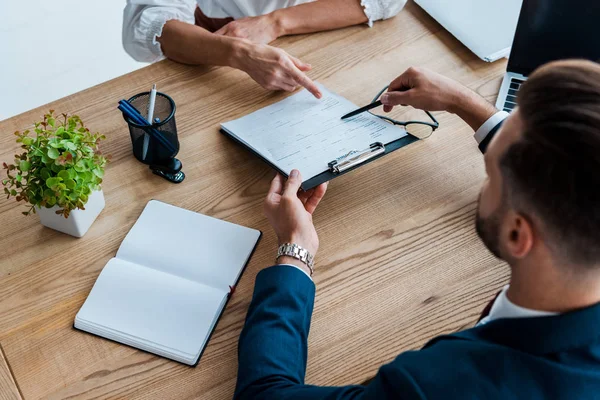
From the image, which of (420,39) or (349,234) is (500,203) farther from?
(420,39)

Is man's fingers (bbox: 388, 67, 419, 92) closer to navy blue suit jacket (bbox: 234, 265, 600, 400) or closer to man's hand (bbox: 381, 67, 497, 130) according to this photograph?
man's hand (bbox: 381, 67, 497, 130)

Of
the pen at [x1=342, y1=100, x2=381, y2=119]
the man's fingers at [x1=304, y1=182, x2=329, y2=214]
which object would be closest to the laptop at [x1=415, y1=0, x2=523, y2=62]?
the pen at [x1=342, y1=100, x2=381, y2=119]

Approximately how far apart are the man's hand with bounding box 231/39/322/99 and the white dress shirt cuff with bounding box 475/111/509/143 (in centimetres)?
36

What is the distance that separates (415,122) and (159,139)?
1.81ft

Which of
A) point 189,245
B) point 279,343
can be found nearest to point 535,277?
point 279,343

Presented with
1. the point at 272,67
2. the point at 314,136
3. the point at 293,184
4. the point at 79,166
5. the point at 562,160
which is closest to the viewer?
the point at 562,160

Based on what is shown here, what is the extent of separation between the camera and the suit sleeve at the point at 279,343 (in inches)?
38.6

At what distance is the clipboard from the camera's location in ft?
4.25

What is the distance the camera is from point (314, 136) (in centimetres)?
137

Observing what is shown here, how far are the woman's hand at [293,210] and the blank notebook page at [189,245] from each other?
0.06 meters

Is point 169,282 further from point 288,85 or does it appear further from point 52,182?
point 288,85

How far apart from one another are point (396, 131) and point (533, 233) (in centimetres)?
62

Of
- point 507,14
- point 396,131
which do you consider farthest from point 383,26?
point 396,131

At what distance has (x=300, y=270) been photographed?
3.72ft
